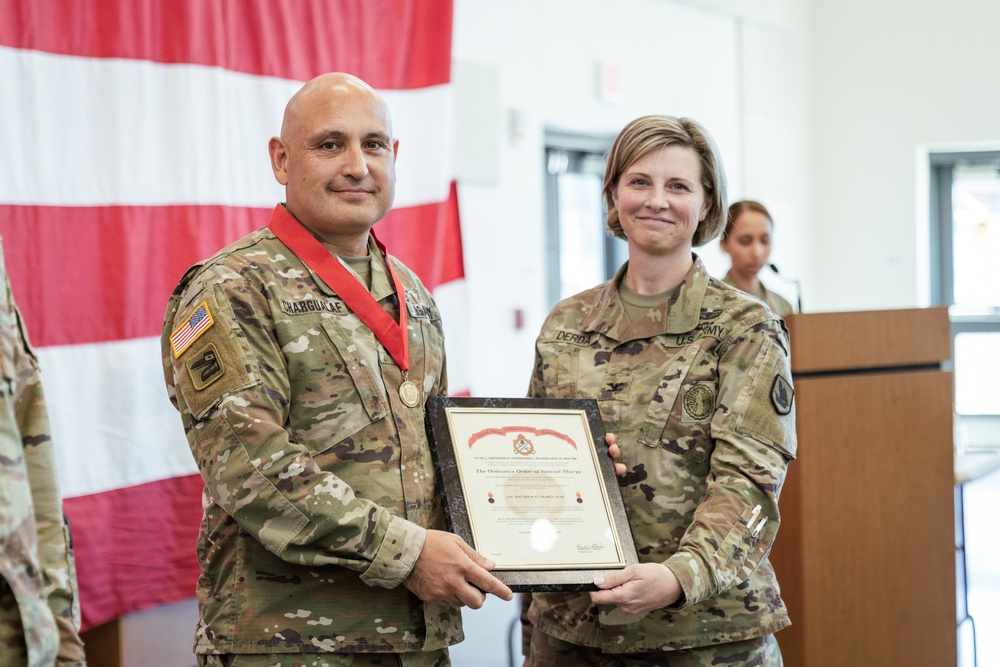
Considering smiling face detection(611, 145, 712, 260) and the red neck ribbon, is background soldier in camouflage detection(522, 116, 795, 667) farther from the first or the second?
the red neck ribbon

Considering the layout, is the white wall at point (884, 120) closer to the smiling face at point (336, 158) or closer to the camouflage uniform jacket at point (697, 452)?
the camouflage uniform jacket at point (697, 452)

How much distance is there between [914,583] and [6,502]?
250 centimetres

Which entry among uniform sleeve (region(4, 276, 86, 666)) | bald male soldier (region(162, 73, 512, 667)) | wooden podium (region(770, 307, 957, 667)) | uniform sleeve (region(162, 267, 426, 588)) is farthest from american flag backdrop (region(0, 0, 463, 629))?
wooden podium (region(770, 307, 957, 667))

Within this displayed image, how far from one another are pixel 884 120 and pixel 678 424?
6.43 meters

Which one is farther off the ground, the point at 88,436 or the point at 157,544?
the point at 88,436

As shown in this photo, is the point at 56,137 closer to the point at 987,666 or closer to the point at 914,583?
the point at 914,583

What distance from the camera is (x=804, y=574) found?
2762 mm

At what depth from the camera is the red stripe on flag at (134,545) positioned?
251 centimetres

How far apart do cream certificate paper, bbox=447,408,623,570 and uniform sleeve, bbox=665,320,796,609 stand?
5.8 inches

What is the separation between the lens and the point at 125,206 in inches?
103

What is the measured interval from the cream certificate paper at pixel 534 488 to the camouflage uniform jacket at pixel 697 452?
83 mm

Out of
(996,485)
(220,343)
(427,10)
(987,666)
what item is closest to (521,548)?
(220,343)

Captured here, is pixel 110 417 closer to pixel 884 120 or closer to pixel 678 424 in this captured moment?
pixel 678 424

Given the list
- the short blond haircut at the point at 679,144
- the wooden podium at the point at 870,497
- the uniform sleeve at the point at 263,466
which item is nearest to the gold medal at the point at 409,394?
the uniform sleeve at the point at 263,466
